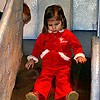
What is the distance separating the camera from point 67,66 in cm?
242

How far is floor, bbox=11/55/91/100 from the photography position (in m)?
2.17

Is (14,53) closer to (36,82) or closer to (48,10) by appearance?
(36,82)

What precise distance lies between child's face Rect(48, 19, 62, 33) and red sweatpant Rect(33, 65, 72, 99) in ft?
1.30

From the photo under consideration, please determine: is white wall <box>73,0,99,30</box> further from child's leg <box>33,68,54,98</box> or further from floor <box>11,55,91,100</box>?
child's leg <box>33,68,54,98</box>

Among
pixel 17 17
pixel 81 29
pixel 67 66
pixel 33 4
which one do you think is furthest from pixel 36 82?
pixel 81 29

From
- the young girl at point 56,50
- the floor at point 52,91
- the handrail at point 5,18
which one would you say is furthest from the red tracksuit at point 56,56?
the handrail at point 5,18

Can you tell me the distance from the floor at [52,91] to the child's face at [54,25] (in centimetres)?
50

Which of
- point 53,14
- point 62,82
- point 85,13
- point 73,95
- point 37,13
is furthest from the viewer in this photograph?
point 85,13

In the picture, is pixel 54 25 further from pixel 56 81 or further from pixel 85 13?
pixel 85 13

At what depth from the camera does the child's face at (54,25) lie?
2.39m

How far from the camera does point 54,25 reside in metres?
2.42

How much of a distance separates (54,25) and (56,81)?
0.58 metres

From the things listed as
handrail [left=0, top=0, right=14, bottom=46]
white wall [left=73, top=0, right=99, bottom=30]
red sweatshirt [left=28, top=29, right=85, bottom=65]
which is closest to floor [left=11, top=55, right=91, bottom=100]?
red sweatshirt [left=28, top=29, right=85, bottom=65]

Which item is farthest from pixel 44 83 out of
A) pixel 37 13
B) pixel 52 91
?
pixel 37 13
